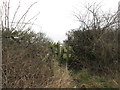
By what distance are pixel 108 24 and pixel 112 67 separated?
2.76 m

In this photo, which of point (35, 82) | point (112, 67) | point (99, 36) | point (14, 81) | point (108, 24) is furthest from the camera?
point (108, 24)

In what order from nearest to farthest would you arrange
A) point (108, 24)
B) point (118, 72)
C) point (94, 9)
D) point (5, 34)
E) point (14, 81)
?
1. point (14, 81)
2. point (5, 34)
3. point (118, 72)
4. point (108, 24)
5. point (94, 9)

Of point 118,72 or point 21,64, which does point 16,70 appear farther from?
point 118,72

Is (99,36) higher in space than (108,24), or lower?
lower

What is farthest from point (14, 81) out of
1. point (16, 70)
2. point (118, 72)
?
point (118, 72)

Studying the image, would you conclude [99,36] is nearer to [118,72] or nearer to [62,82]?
[118,72]

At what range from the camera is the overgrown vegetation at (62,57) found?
3516 mm

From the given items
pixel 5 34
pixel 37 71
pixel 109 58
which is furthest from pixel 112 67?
pixel 5 34

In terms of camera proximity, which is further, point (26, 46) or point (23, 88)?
point (26, 46)

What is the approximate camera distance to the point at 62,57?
25.9ft

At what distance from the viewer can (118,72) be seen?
5.47 m

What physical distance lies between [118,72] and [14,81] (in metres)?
4.03

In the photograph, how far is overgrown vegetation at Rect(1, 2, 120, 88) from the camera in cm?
352

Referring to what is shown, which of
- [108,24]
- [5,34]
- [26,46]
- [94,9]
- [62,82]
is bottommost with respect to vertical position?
[62,82]
